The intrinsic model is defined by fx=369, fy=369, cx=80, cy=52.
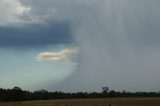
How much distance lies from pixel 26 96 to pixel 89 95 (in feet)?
93.5

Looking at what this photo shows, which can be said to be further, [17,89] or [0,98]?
[17,89]

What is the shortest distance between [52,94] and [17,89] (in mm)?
19560

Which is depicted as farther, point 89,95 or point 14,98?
point 89,95

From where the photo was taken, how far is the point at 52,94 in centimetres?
17625

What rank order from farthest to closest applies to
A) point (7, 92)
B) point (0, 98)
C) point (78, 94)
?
point (78, 94)
point (7, 92)
point (0, 98)

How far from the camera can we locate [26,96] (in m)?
159

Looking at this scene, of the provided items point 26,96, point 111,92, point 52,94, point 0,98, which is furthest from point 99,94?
point 0,98

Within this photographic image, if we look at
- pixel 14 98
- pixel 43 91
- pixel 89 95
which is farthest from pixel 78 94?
pixel 14 98

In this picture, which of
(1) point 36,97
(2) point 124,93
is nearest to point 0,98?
(1) point 36,97

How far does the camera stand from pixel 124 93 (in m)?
176

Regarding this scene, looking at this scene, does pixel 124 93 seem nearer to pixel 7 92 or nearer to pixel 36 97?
pixel 36 97

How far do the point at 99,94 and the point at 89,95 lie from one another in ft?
19.0

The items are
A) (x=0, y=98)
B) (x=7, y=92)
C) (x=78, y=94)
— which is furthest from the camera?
(x=78, y=94)

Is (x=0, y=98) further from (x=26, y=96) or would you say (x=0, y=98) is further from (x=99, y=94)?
(x=99, y=94)
